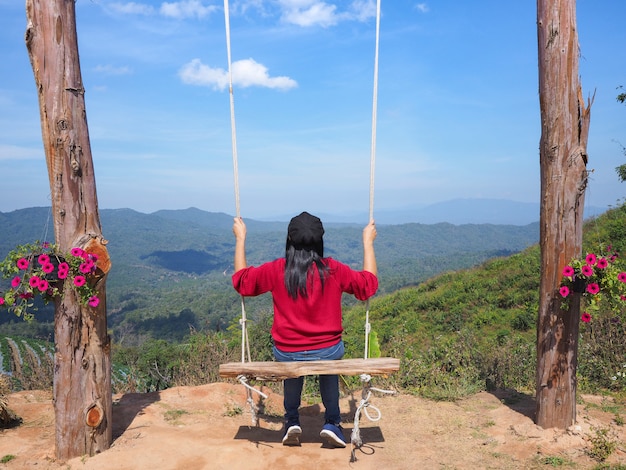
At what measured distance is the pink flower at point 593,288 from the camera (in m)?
3.74

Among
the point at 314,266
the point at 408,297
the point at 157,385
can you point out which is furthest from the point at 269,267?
the point at 408,297

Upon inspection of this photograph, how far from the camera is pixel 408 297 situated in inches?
792

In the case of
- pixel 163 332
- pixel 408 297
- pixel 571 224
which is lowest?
pixel 163 332

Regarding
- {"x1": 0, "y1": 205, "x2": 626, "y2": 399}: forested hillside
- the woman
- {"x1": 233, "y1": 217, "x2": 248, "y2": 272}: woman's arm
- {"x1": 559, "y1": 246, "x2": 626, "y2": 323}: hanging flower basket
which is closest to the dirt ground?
{"x1": 0, "y1": 205, "x2": 626, "y2": 399}: forested hillside

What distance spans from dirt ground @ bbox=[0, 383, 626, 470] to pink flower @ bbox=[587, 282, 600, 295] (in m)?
1.09

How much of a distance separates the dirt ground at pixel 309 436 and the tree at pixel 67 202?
0.97ft

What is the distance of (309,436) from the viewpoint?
13.5ft

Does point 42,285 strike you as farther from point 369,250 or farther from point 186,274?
point 186,274

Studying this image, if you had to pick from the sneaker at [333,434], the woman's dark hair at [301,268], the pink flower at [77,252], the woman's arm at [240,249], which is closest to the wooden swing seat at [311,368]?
the woman's dark hair at [301,268]

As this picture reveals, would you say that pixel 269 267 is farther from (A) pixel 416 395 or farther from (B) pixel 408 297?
(B) pixel 408 297

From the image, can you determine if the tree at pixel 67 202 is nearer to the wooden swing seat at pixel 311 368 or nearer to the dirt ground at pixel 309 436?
the dirt ground at pixel 309 436

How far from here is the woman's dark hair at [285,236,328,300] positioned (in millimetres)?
3350

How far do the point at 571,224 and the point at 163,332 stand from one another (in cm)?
5492

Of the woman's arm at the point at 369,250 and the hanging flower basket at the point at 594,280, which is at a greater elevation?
the woman's arm at the point at 369,250
